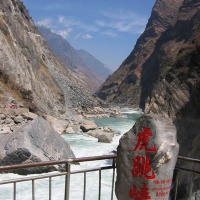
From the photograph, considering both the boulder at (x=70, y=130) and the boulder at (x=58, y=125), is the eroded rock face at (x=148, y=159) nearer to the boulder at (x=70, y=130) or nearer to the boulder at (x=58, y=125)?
the boulder at (x=70, y=130)

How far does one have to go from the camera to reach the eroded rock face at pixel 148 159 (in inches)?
148

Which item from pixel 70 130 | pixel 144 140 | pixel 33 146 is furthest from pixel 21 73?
pixel 144 140

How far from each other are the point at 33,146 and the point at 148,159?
8485 mm

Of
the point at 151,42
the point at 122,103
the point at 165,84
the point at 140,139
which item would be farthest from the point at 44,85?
the point at 151,42

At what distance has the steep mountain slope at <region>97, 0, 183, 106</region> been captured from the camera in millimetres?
121625

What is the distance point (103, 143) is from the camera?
21141 mm

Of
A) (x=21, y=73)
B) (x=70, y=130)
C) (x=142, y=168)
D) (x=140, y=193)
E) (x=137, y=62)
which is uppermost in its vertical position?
(x=137, y=62)

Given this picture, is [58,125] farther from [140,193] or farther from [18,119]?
[140,193]

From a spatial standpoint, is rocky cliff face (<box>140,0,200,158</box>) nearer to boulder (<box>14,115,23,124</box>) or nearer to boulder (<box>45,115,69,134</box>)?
boulder (<box>14,115,23,124</box>)

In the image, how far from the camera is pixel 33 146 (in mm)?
11617

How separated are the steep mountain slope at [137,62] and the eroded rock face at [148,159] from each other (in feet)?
348

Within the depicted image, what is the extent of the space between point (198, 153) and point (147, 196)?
283 inches

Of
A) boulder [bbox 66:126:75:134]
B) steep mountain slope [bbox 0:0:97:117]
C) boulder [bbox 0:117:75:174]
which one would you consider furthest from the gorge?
boulder [bbox 0:117:75:174]

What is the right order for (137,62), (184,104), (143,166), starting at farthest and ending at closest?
(137,62) → (184,104) → (143,166)
